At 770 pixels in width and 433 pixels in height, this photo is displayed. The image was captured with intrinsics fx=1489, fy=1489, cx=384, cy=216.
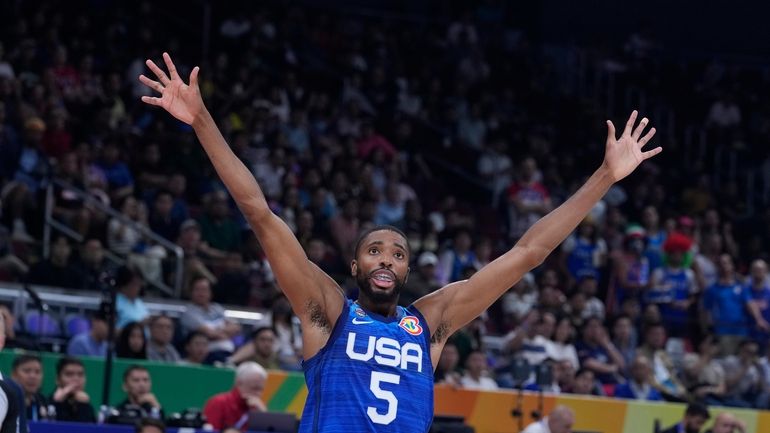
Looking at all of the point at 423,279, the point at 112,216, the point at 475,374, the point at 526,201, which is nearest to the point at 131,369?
the point at 112,216

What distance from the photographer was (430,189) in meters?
20.4

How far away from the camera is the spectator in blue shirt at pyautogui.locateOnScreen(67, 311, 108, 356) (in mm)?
12430

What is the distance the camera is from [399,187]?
18.5 metres

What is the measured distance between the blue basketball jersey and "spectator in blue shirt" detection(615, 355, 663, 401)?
9502mm

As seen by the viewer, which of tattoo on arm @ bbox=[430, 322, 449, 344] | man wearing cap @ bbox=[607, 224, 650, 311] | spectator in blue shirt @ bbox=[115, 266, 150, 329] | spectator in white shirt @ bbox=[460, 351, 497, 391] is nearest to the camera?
tattoo on arm @ bbox=[430, 322, 449, 344]

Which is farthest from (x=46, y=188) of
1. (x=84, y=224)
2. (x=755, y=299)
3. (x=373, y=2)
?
(x=373, y=2)

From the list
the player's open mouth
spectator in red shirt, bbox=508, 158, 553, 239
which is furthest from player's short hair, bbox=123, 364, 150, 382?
spectator in red shirt, bbox=508, 158, 553, 239

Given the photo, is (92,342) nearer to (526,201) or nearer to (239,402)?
(239,402)

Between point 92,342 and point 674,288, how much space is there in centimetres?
816

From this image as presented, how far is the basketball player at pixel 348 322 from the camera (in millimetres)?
5770

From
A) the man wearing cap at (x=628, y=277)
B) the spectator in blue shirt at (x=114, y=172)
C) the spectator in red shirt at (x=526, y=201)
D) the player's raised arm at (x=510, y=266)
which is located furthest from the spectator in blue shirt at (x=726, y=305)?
the player's raised arm at (x=510, y=266)

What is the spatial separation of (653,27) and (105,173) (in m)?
14.5

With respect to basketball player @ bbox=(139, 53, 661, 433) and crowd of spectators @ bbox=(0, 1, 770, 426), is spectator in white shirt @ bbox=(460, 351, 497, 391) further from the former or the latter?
basketball player @ bbox=(139, 53, 661, 433)

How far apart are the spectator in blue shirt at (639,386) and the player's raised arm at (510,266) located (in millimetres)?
8996
